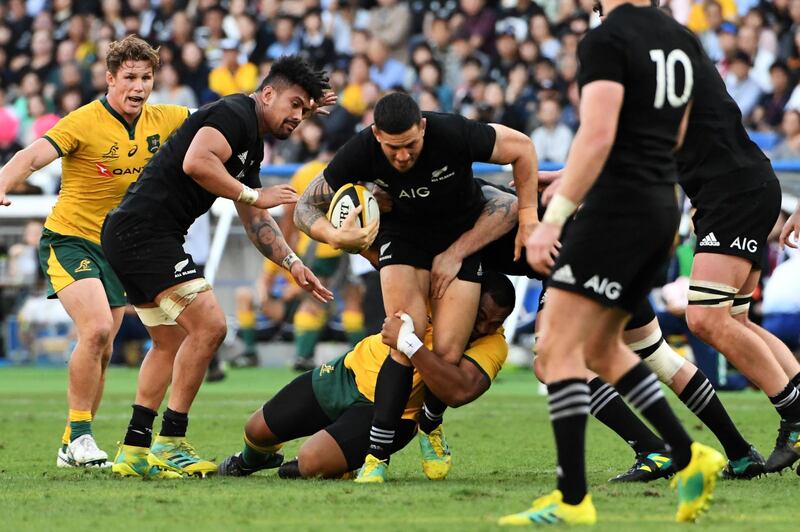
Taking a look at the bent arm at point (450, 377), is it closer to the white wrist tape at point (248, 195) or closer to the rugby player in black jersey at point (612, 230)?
the white wrist tape at point (248, 195)

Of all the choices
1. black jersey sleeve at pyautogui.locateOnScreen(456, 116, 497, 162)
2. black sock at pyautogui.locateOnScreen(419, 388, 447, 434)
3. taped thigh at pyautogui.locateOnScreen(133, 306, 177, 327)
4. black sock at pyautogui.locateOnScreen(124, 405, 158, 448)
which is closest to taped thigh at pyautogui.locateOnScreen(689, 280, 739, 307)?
black jersey sleeve at pyautogui.locateOnScreen(456, 116, 497, 162)

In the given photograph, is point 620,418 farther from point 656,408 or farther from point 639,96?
point 639,96

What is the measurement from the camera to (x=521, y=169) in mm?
7152

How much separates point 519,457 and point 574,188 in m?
3.42

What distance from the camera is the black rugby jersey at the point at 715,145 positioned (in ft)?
23.9

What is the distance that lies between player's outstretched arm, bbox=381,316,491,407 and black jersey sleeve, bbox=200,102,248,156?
4.42 feet

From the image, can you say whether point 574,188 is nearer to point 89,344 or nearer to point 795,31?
point 89,344

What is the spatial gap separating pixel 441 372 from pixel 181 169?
1.92 m

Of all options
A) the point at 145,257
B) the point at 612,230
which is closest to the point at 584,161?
the point at 612,230

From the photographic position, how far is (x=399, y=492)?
6.49 m

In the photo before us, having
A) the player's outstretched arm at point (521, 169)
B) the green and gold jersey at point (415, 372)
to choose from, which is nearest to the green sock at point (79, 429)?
the green and gold jersey at point (415, 372)

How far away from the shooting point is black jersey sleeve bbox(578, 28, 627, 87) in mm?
5320

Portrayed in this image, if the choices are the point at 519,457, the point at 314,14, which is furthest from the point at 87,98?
the point at 519,457

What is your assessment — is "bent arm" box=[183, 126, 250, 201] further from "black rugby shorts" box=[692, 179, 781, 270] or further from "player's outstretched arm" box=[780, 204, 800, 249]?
"player's outstretched arm" box=[780, 204, 800, 249]
